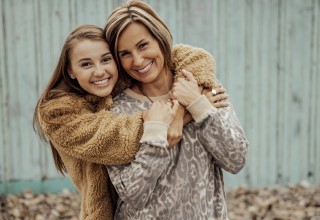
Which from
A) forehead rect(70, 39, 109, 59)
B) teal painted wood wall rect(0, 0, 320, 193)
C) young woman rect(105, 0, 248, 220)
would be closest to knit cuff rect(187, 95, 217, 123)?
young woman rect(105, 0, 248, 220)

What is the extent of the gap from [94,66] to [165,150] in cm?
49

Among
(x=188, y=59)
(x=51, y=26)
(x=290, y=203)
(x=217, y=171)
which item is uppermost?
(x=51, y=26)

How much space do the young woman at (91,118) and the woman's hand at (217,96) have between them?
0.01 metres

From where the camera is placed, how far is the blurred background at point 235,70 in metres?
5.59

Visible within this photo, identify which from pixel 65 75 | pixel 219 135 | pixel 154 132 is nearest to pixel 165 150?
pixel 154 132

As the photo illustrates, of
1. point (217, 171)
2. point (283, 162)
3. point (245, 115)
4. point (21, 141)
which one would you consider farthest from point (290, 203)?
point (217, 171)

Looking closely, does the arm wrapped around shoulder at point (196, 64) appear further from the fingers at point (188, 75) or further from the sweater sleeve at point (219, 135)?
the sweater sleeve at point (219, 135)

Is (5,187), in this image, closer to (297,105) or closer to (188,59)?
(297,105)

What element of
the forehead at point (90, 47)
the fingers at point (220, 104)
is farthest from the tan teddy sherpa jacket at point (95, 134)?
the forehead at point (90, 47)

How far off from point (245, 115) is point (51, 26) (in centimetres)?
238

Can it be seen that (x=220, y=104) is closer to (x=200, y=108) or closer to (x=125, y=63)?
(x=200, y=108)

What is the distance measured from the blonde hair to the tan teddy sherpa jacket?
203 mm

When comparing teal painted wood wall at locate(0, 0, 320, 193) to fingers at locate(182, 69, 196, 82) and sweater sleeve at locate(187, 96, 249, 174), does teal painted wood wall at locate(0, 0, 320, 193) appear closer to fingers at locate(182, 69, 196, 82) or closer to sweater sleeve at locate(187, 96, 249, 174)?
fingers at locate(182, 69, 196, 82)

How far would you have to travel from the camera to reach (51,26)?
18.3ft
